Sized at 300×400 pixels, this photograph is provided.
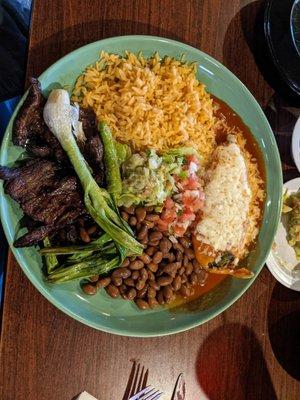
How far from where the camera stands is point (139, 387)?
8.15ft

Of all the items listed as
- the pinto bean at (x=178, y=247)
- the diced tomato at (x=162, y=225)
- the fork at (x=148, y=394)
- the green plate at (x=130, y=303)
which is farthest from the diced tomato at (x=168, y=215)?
the fork at (x=148, y=394)

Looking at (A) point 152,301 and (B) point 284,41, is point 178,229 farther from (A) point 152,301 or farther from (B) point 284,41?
(B) point 284,41

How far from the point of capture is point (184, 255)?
251cm

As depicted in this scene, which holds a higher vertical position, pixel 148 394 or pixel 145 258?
pixel 145 258

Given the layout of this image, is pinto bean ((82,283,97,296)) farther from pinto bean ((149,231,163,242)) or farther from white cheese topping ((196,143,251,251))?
white cheese topping ((196,143,251,251))

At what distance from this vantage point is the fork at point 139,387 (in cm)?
247

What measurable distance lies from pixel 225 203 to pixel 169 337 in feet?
2.37

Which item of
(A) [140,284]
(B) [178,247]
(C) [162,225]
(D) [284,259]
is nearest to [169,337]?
(A) [140,284]

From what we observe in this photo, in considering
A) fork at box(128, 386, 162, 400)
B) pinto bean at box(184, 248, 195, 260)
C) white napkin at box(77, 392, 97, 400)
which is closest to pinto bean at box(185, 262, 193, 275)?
pinto bean at box(184, 248, 195, 260)

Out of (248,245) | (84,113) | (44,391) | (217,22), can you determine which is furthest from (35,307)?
(217,22)

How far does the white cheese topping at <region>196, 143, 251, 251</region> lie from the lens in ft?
8.30

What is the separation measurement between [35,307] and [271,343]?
49.6 inches

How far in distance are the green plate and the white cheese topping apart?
16 centimetres

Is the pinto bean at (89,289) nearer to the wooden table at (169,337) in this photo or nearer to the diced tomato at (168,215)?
the wooden table at (169,337)
